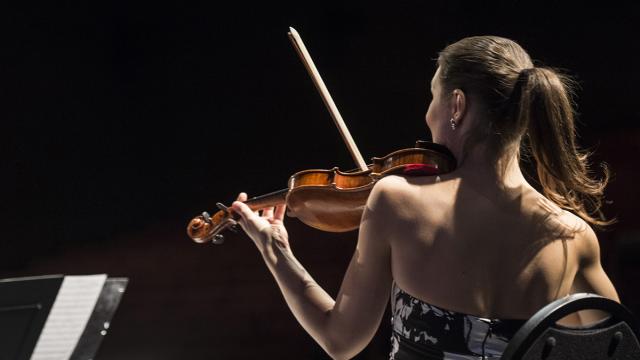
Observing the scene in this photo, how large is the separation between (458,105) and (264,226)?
0.56 metres

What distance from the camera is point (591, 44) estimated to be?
3074mm

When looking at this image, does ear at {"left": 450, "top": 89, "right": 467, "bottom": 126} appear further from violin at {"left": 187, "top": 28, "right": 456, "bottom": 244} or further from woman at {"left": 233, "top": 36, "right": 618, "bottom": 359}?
violin at {"left": 187, "top": 28, "right": 456, "bottom": 244}

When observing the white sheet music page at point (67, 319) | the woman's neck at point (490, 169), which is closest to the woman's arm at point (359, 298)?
the woman's neck at point (490, 169)

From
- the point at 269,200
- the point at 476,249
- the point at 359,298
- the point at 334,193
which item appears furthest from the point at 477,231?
the point at 269,200

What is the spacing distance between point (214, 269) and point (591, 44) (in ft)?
6.45

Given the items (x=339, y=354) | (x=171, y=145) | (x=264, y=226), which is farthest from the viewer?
(x=171, y=145)

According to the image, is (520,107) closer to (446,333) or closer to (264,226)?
(446,333)

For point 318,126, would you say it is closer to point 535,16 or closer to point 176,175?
point 176,175

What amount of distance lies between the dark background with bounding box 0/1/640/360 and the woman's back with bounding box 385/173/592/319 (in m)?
2.11

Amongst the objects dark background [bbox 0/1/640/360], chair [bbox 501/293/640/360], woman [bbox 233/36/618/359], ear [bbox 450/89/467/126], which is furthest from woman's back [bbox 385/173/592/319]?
dark background [bbox 0/1/640/360]

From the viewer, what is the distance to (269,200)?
74.4 inches

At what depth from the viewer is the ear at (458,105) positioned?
1.36 metres

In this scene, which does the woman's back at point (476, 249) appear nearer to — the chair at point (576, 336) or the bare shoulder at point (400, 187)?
the bare shoulder at point (400, 187)

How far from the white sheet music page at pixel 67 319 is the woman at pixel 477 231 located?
0.46 m
